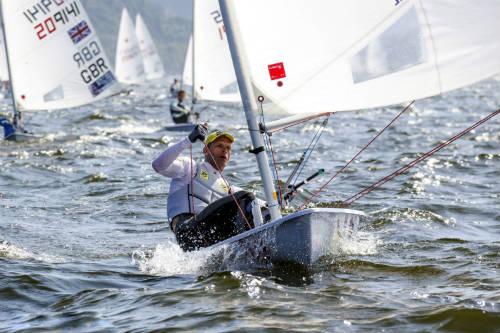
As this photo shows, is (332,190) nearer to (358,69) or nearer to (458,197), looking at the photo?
(458,197)

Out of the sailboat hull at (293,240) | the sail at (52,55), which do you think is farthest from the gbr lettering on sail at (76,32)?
the sailboat hull at (293,240)

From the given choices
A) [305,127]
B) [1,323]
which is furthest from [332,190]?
[305,127]

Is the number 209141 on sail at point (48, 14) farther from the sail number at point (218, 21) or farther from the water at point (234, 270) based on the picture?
the sail number at point (218, 21)

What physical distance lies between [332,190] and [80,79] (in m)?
8.06

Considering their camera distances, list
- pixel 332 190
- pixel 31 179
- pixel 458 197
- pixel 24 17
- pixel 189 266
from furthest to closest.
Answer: pixel 24 17 < pixel 31 179 < pixel 332 190 < pixel 458 197 < pixel 189 266

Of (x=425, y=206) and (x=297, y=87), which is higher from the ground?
(x=297, y=87)

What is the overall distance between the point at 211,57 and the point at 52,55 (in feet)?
11.0

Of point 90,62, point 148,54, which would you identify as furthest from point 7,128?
point 148,54

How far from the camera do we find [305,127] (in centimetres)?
2108

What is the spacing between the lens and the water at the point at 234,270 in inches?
189

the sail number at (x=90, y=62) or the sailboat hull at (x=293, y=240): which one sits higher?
the sail number at (x=90, y=62)

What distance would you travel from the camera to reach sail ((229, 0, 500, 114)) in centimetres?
494

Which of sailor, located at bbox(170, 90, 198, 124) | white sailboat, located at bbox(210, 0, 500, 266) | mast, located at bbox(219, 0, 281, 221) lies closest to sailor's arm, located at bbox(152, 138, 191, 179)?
mast, located at bbox(219, 0, 281, 221)

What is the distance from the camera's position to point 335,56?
541 cm
